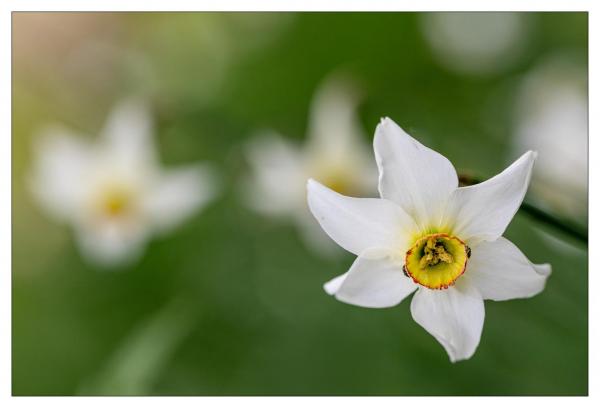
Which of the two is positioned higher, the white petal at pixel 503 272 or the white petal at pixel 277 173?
the white petal at pixel 503 272

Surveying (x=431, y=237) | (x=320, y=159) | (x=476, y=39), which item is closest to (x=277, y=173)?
(x=320, y=159)

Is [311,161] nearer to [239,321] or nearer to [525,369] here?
[239,321]

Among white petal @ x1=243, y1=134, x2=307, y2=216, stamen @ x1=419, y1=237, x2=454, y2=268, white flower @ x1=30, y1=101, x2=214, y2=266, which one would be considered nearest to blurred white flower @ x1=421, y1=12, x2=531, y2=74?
white petal @ x1=243, y1=134, x2=307, y2=216

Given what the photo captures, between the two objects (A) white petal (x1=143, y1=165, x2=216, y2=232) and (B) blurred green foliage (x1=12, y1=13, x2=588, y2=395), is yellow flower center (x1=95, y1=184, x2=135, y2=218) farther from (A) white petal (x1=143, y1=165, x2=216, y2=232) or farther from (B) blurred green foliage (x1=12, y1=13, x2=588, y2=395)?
→ (B) blurred green foliage (x1=12, y1=13, x2=588, y2=395)

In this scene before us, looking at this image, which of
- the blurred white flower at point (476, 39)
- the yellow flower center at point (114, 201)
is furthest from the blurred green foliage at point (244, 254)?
the yellow flower center at point (114, 201)
